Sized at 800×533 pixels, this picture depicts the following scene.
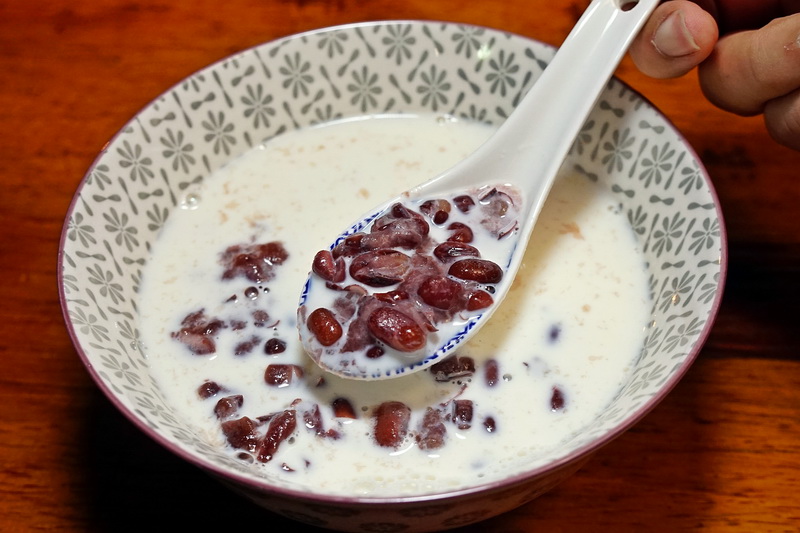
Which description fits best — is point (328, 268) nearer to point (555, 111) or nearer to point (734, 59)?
point (555, 111)

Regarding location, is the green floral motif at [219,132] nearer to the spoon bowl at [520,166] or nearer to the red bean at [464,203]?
the spoon bowl at [520,166]

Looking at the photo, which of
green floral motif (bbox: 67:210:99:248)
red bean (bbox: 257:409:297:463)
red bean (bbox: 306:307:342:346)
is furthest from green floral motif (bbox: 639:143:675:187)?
green floral motif (bbox: 67:210:99:248)

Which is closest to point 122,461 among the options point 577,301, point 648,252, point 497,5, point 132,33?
point 577,301

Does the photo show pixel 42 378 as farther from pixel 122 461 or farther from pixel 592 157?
pixel 592 157

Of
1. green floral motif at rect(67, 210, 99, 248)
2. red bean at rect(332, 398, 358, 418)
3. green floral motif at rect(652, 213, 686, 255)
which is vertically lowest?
red bean at rect(332, 398, 358, 418)

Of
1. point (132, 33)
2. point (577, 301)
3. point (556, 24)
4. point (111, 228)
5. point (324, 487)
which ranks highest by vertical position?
point (556, 24)

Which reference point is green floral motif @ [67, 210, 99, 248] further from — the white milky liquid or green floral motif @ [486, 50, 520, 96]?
green floral motif @ [486, 50, 520, 96]

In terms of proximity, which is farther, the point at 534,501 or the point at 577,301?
the point at 577,301
